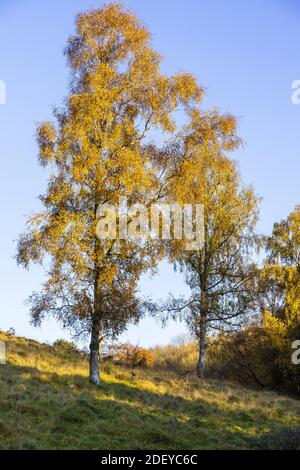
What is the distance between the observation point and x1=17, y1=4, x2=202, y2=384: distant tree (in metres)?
22.5

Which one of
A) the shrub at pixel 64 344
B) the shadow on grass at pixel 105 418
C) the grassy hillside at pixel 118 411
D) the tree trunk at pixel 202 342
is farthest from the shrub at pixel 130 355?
the shadow on grass at pixel 105 418

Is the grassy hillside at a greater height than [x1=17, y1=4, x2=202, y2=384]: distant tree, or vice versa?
[x1=17, y1=4, x2=202, y2=384]: distant tree

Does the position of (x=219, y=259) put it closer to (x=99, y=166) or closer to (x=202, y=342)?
(x=202, y=342)

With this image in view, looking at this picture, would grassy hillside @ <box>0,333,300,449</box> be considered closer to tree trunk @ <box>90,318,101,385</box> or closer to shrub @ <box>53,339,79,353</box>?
tree trunk @ <box>90,318,101,385</box>

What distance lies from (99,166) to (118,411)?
952 cm

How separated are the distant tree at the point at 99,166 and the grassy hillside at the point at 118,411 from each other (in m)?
2.18

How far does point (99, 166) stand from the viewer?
2362 centimetres

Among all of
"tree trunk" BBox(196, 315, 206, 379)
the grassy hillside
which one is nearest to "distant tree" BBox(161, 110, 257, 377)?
"tree trunk" BBox(196, 315, 206, 379)

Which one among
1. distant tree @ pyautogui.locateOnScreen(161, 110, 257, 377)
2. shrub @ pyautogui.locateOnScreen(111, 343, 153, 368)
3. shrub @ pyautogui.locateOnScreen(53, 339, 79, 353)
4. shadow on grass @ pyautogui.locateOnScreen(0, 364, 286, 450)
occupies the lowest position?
shadow on grass @ pyautogui.locateOnScreen(0, 364, 286, 450)

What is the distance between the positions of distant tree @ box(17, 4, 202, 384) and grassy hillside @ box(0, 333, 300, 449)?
7.14ft
